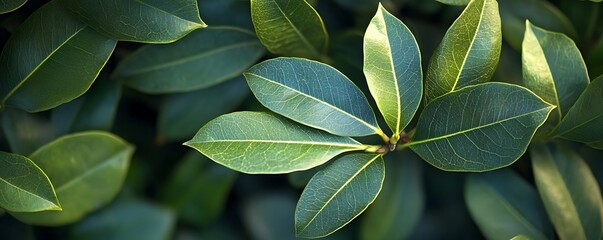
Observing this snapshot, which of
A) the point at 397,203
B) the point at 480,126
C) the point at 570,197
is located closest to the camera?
the point at 480,126

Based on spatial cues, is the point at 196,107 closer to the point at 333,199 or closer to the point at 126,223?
the point at 126,223

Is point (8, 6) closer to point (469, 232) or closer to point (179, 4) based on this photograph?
point (179, 4)

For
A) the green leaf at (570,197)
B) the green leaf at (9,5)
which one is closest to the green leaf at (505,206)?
the green leaf at (570,197)

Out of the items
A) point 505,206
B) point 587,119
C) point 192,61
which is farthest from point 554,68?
point 192,61

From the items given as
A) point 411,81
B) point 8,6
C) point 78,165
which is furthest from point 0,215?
point 411,81

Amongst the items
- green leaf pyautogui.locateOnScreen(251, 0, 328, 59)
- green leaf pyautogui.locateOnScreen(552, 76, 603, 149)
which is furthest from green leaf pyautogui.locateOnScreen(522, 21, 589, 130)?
green leaf pyautogui.locateOnScreen(251, 0, 328, 59)

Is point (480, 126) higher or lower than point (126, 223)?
higher

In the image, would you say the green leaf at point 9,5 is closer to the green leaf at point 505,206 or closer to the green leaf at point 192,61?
the green leaf at point 192,61
